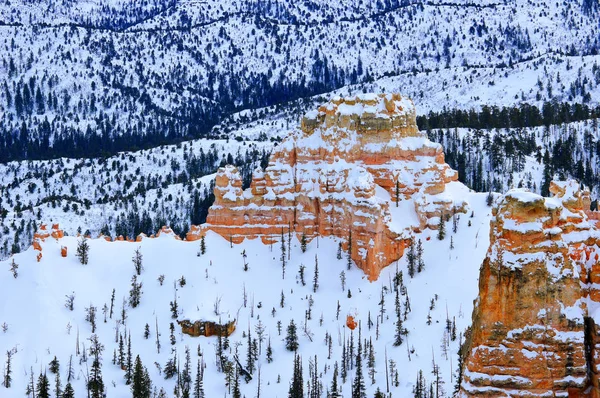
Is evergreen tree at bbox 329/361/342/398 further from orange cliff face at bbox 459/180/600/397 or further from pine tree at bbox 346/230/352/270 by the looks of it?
orange cliff face at bbox 459/180/600/397

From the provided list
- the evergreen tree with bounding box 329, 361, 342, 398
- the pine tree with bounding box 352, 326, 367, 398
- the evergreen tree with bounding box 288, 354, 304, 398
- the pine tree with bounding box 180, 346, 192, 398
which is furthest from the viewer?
the pine tree with bounding box 180, 346, 192, 398

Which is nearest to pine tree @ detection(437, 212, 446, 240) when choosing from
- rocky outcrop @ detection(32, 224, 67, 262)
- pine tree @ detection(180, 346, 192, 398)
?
pine tree @ detection(180, 346, 192, 398)

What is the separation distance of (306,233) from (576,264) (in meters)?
85.5

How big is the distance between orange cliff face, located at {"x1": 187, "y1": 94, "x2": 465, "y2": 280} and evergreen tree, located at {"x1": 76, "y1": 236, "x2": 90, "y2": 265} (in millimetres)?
14531

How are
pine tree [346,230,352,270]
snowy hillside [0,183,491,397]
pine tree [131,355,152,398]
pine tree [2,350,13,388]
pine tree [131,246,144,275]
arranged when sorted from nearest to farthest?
1. pine tree [131,355,152,398]
2. snowy hillside [0,183,491,397]
3. pine tree [2,350,13,388]
4. pine tree [346,230,352,270]
5. pine tree [131,246,144,275]

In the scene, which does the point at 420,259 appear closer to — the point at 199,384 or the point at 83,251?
the point at 199,384

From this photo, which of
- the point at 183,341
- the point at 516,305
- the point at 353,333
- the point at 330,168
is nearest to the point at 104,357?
the point at 183,341

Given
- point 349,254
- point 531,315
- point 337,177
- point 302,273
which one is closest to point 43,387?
point 302,273

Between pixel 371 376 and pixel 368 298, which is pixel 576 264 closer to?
pixel 371 376

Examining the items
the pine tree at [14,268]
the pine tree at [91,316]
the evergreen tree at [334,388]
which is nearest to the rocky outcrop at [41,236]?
the pine tree at [14,268]

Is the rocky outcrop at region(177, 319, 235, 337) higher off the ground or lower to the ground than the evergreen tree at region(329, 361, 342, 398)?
higher

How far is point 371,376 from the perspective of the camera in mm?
106250

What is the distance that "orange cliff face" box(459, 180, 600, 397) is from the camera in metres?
45.0

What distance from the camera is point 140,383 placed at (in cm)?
10719
